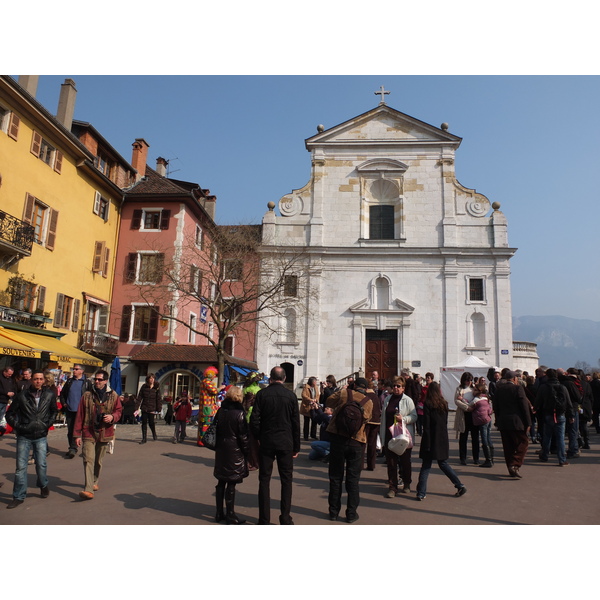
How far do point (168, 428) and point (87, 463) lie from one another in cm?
1042

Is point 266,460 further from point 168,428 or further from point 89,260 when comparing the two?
point 89,260

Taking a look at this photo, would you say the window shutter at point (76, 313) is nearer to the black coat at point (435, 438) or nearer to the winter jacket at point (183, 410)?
the winter jacket at point (183, 410)

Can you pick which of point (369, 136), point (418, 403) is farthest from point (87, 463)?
point (369, 136)

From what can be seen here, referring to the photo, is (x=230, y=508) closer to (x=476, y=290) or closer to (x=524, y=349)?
(x=476, y=290)

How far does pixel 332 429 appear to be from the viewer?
6.87 metres

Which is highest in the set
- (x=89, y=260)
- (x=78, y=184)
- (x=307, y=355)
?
(x=78, y=184)

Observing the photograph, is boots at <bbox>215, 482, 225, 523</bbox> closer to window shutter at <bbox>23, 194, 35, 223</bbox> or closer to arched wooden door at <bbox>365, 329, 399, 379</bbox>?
window shutter at <bbox>23, 194, 35, 223</bbox>

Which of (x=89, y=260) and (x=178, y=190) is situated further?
(x=178, y=190)

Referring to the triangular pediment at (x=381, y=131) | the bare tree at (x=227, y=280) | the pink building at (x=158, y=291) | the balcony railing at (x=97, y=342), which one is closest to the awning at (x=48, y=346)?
the balcony railing at (x=97, y=342)

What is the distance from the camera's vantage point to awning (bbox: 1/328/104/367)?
57.2ft

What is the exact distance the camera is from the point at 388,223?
104 feet

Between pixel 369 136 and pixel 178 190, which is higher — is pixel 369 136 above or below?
above

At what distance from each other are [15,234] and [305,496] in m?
16.5

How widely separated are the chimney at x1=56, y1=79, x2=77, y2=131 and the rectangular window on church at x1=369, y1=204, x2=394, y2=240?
18.1m
